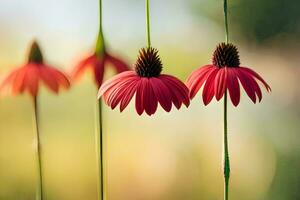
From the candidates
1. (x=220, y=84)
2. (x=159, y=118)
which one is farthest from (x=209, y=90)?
(x=159, y=118)

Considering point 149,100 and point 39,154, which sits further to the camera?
point 39,154

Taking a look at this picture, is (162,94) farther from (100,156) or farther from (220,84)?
(100,156)

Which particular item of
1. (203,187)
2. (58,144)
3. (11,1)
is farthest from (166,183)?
(11,1)

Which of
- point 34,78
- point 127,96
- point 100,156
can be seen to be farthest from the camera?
point 100,156

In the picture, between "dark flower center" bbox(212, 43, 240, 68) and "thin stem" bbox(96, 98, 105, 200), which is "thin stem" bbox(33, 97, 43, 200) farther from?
"dark flower center" bbox(212, 43, 240, 68)

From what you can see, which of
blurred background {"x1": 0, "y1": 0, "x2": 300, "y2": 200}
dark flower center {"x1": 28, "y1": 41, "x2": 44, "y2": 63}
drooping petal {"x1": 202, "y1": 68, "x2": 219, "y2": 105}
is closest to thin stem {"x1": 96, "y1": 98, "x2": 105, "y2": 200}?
blurred background {"x1": 0, "y1": 0, "x2": 300, "y2": 200}

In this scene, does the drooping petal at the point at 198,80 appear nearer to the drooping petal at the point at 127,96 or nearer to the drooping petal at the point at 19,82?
the drooping petal at the point at 127,96

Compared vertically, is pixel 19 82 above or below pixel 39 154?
above
